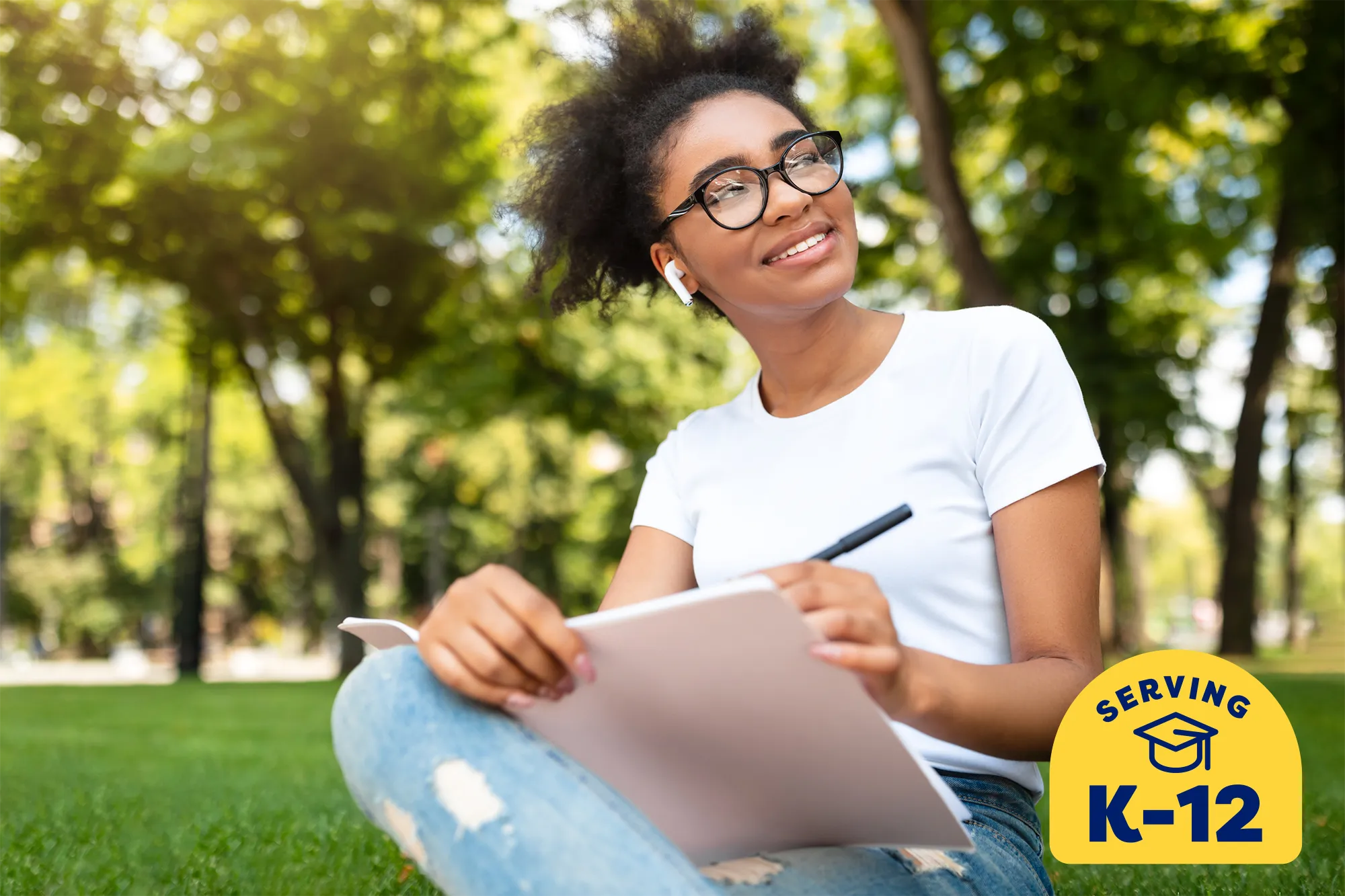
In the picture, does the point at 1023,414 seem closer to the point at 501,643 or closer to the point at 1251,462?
the point at 501,643

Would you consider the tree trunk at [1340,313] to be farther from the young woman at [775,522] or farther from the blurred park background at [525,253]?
the young woman at [775,522]

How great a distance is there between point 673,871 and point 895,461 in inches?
35.9

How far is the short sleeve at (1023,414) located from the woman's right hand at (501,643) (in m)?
0.79

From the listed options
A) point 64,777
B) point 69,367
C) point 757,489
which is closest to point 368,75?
point 64,777

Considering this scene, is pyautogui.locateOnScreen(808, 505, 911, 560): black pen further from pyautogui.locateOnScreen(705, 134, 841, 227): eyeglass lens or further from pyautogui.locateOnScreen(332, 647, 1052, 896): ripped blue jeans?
pyautogui.locateOnScreen(705, 134, 841, 227): eyeglass lens

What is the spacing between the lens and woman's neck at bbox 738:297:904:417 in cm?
220

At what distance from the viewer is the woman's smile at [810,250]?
2.22 meters

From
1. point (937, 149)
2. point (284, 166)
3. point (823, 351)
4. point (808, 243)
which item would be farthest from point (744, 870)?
point (284, 166)

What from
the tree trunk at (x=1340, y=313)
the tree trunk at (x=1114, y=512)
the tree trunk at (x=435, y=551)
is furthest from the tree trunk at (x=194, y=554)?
the tree trunk at (x=1340, y=313)

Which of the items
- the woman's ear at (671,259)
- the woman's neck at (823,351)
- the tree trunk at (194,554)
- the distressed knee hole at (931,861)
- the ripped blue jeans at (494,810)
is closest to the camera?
the ripped blue jeans at (494,810)

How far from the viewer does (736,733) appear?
1.45 metres

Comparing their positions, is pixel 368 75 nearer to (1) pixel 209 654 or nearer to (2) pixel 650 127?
(2) pixel 650 127

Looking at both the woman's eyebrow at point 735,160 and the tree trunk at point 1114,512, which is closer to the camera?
the woman's eyebrow at point 735,160

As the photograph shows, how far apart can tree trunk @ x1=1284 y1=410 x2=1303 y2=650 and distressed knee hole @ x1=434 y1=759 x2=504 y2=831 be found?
21.5 meters
